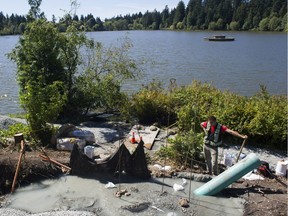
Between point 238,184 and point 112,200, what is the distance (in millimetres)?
2934

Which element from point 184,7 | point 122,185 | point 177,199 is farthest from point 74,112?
point 184,7

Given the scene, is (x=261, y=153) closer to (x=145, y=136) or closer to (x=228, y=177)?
(x=228, y=177)

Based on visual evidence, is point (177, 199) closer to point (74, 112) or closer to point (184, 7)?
point (74, 112)

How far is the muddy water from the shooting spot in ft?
21.6

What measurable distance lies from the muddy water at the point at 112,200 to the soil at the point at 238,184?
0.25 metres

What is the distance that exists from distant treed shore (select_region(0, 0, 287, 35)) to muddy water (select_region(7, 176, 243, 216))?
72.3 m

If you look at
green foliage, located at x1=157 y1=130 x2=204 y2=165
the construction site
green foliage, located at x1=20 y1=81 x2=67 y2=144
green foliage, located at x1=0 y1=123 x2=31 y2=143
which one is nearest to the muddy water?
the construction site

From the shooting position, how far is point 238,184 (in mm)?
7676

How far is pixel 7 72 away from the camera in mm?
25234

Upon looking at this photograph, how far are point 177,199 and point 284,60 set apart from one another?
32228 millimetres

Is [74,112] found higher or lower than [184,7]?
lower

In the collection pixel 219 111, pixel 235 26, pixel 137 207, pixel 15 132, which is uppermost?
pixel 235 26

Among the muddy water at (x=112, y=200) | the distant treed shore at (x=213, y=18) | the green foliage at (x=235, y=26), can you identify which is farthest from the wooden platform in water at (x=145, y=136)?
the green foliage at (x=235, y=26)

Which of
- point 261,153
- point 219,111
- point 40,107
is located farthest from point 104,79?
point 261,153
